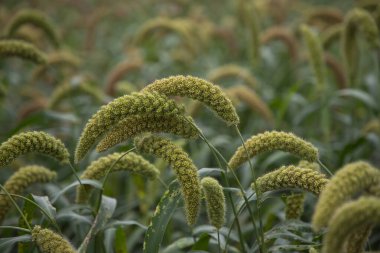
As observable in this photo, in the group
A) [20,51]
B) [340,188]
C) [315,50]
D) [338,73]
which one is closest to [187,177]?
[340,188]

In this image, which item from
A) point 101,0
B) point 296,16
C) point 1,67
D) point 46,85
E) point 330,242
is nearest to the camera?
point 330,242

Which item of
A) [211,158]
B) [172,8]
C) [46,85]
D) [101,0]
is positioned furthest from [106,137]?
[101,0]

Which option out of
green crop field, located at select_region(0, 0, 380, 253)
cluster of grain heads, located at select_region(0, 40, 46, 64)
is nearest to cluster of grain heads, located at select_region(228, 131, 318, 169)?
green crop field, located at select_region(0, 0, 380, 253)

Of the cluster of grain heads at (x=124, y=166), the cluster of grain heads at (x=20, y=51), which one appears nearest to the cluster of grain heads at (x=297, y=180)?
the cluster of grain heads at (x=124, y=166)

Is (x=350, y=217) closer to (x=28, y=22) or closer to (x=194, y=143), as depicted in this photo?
(x=194, y=143)

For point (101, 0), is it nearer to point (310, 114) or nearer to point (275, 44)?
point (275, 44)

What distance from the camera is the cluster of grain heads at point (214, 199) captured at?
2396 millimetres

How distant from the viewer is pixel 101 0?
12.1m

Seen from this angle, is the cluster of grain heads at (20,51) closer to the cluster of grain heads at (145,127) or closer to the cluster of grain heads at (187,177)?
the cluster of grain heads at (145,127)

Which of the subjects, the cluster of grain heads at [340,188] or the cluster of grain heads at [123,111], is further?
the cluster of grain heads at [123,111]

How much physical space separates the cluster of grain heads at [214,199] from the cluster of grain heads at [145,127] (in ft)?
0.79

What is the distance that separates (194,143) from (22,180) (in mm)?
2691

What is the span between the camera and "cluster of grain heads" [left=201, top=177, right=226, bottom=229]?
240 cm

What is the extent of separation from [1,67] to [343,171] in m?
6.62
